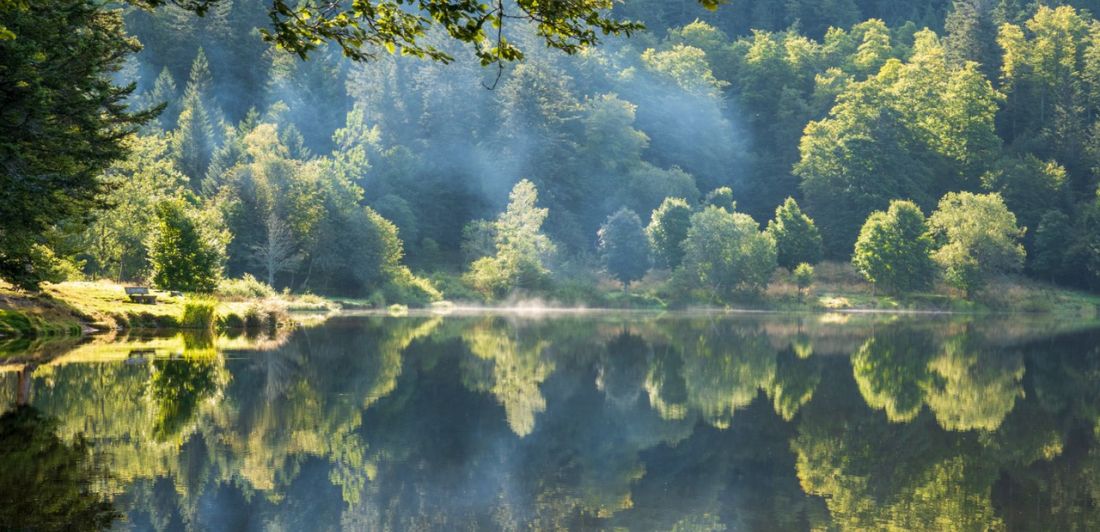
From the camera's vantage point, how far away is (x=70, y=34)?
2627 centimetres

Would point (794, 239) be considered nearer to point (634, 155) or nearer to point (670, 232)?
point (670, 232)

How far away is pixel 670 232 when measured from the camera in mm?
93000

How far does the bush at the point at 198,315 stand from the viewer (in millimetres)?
43094

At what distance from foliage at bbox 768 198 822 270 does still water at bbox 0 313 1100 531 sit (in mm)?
59153

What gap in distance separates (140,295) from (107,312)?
3205 millimetres

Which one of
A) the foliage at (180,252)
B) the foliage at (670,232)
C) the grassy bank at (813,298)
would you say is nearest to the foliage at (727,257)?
the grassy bank at (813,298)

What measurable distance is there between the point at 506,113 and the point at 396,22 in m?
93.3

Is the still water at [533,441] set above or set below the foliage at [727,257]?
below

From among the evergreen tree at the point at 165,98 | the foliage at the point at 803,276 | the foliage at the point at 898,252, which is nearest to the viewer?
the foliage at the point at 898,252

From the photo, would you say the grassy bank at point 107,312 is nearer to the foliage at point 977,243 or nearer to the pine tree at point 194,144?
the pine tree at point 194,144

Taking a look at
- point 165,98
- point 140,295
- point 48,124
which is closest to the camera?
point 48,124

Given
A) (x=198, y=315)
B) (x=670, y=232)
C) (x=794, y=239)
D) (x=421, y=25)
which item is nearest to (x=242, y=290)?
(x=198, y=315)

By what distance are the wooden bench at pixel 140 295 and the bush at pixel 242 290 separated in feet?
32.8

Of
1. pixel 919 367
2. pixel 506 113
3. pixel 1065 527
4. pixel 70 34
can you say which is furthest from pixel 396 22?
pixel 506 113
